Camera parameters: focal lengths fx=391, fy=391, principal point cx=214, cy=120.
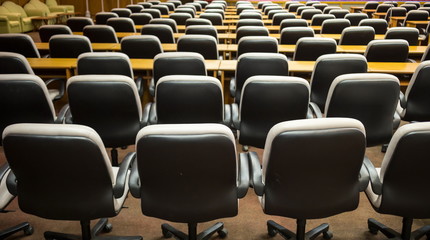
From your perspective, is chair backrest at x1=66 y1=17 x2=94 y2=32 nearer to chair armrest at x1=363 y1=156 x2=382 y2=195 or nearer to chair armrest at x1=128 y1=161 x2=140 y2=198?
chair armrest at x1=128 y1=161 x2=140 y2=198

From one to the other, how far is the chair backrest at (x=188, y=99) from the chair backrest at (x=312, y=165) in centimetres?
81

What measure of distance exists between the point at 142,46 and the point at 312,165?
3.14m

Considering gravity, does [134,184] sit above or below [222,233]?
above

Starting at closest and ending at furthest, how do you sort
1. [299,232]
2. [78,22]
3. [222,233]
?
[299,232], [222,233], [78,22]

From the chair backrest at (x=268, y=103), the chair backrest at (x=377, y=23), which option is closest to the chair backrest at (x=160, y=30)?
the chair backrest at (x=268, y=103)

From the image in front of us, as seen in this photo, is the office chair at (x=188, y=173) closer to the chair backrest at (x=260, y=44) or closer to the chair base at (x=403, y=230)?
the chair base at (x=403, y=230)

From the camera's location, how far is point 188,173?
1690 millimetres

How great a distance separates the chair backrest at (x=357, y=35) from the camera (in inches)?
210

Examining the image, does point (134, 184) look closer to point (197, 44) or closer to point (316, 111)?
point (316, 111)

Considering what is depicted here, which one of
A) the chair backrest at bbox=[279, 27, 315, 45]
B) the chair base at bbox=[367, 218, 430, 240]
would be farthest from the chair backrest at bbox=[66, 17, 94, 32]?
the chair base at bbox=[367, 218, 430, 240]

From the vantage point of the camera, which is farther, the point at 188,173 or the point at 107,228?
the point at 107,228

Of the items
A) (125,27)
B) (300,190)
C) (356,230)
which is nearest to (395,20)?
(125,27)

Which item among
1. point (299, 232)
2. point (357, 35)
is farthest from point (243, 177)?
point (357, 35)

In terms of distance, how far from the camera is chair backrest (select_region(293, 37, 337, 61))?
14.0ft
